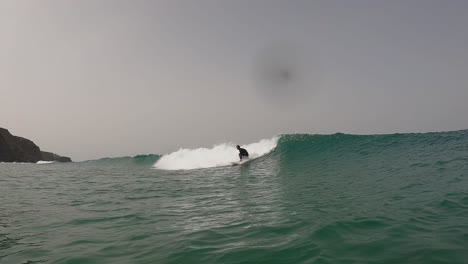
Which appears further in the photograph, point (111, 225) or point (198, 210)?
point (198, 210)

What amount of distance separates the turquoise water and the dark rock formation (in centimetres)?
7310

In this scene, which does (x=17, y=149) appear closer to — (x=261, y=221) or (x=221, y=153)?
(x=221, y=153)

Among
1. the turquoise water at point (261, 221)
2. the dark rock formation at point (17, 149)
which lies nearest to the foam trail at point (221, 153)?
the turquoise water at point (261, 221)

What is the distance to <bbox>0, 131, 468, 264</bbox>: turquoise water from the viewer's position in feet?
17.6

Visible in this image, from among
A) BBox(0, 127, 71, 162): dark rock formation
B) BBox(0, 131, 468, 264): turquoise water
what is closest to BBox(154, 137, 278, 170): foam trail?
BBox(0, 131, 468, 264): turquoise water

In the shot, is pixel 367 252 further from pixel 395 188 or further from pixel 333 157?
pixel 333 157

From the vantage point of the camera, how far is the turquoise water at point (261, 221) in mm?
5359

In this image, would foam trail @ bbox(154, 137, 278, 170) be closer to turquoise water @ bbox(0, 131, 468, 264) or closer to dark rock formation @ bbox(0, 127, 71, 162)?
turquoise water @ bbox(0, 131, 468, 264)

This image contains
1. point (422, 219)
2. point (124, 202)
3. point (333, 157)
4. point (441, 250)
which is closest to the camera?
point (441, 250)

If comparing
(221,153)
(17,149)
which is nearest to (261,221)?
(221,153)

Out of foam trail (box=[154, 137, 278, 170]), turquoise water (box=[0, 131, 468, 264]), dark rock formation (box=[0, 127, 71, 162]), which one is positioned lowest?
A: turquoise water (box=[0, 131, 468, 264])

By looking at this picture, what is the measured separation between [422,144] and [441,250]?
68.2ft

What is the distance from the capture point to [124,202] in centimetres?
1132

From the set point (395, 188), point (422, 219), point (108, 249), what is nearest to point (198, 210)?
point (108, 249)
